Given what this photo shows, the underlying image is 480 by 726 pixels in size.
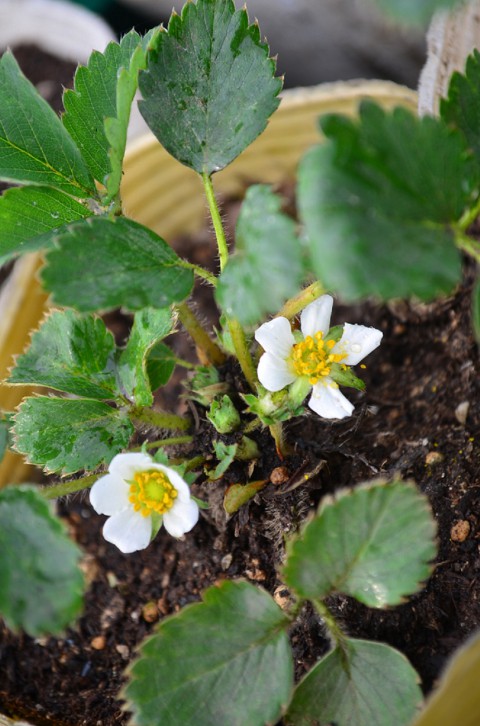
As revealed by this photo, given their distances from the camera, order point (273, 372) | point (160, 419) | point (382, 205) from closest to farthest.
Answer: point (382, 205) < point (273, 372) < point (160, 419)

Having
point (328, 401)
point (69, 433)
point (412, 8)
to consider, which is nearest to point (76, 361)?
point (69, 433)

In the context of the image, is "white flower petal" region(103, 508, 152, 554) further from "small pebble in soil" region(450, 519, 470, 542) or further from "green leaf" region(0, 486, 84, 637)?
"small pebble in soil" region(450, 519, 470, 542)

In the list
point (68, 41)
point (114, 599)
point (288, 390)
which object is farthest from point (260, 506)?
point (68, 41)

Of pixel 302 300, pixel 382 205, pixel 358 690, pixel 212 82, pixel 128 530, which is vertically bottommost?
pixel 358 690

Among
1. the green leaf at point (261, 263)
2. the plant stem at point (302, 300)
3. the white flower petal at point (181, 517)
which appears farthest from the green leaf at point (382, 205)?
the white flower petal at point (181, 517)

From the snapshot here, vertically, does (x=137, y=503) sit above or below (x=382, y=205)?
below

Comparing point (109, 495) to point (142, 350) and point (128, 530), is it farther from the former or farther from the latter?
point (142, 350)
